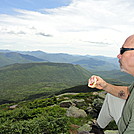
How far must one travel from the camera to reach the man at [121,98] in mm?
4000

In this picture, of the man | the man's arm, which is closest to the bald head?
the man

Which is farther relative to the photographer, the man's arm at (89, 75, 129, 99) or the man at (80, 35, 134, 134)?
the man's arm at (89, 75, 129, 99)

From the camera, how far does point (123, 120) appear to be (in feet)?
13.7

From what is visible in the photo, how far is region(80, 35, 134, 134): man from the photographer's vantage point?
13.1ft

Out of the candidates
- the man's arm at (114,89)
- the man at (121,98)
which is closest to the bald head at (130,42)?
the man at (121,98)

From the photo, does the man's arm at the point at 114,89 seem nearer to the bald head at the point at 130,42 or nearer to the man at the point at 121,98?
the man at the point at 121,98

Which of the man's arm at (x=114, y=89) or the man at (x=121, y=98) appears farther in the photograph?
the man's arm at (x=114, y=89)

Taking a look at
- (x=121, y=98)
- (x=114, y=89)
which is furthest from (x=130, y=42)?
(x=121, y=98)

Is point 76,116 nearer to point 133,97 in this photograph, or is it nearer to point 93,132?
point 93,132

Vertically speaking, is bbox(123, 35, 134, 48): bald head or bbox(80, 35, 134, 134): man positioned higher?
bbox(123, 35, 134, 48): bald head

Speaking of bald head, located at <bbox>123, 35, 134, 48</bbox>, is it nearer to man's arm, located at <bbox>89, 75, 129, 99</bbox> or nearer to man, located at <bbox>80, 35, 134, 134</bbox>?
man, located at <bbox>80, 35, 134, 134</bbox>

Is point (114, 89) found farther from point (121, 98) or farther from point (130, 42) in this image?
point (130, 42)

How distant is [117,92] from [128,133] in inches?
90.5

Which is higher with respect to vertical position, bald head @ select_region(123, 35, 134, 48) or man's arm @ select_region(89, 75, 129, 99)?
bald head @ select_region(123, 35, 134, 48)
